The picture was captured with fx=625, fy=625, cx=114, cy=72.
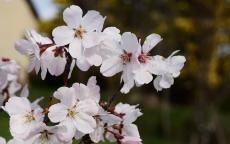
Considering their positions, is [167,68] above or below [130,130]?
above

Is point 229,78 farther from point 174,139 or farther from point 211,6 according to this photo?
point 174,139

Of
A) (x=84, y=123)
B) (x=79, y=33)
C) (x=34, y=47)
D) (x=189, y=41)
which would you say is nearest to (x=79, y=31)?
(x=79, y=33)

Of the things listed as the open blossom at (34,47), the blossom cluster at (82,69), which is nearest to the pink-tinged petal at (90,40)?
the blossom cluster at (82,69)

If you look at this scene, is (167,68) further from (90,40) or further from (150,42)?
(90,40)

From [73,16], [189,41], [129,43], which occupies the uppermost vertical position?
[73,16]

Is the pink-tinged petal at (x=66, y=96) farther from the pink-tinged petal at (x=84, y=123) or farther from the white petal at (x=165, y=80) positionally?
the white petal at (x=165, y=80)

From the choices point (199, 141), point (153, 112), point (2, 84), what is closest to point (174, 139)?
A: point (153, 112)
